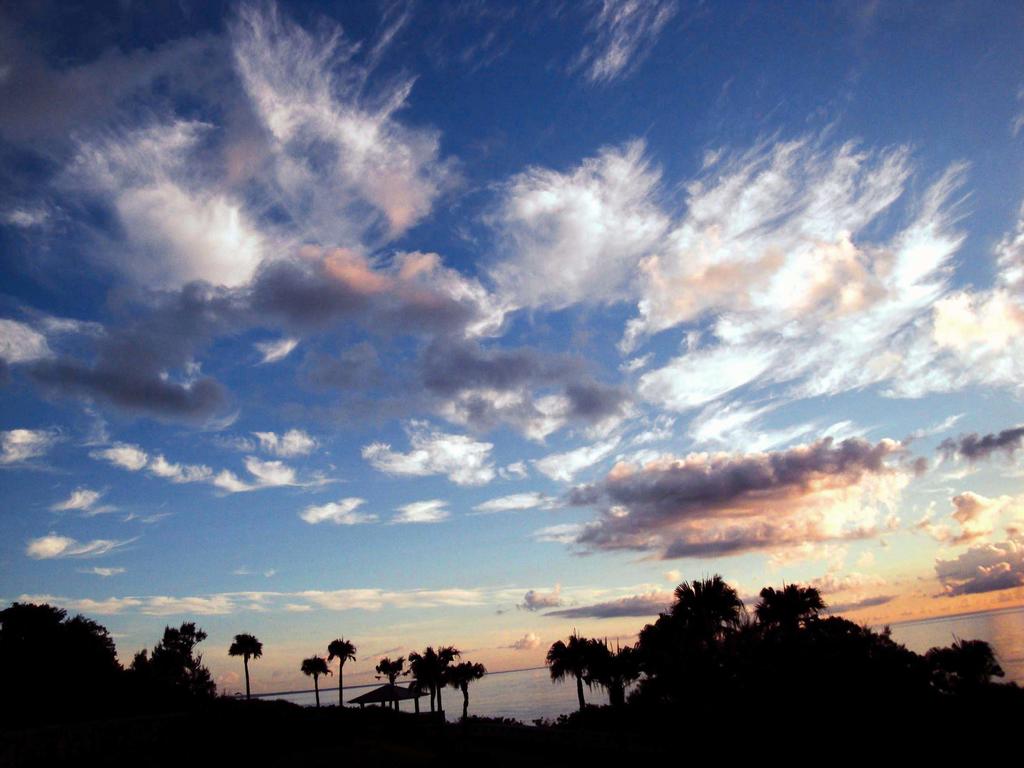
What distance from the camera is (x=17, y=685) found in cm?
4388

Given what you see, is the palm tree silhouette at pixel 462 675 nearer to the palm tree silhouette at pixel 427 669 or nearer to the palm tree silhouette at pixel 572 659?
the palm tree silhouette at pixel 427 669

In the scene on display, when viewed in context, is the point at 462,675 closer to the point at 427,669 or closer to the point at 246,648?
the point at 427,669

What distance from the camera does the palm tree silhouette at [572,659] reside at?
4853cm

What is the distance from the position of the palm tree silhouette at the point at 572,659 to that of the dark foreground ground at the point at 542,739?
449 inches

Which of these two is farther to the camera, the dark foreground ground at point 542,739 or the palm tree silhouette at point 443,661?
the palm tree silhouette at point 443,661

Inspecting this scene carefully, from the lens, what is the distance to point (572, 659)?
49.1 m

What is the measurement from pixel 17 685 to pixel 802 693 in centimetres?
5261

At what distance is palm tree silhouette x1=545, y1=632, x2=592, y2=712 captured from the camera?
4853 centimetres

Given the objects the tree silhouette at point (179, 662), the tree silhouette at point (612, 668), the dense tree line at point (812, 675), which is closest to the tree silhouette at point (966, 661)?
the dense tree line at point (812, 675)

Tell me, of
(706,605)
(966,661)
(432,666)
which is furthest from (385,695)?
(966,661)

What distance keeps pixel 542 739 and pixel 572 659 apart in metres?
21.8

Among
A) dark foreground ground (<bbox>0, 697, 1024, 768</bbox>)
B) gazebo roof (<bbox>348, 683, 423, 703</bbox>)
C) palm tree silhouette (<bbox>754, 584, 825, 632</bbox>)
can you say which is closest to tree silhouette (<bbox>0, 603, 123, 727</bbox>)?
dark foreground ground (<bbox>0, 697, 1024, 768</bbox>)

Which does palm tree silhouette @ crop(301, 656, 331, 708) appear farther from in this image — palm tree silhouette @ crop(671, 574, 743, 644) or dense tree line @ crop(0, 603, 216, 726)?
palm tree silhouette @ crop(671, 574, 743, 644)

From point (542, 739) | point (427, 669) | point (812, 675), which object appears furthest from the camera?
point (427, 669)
